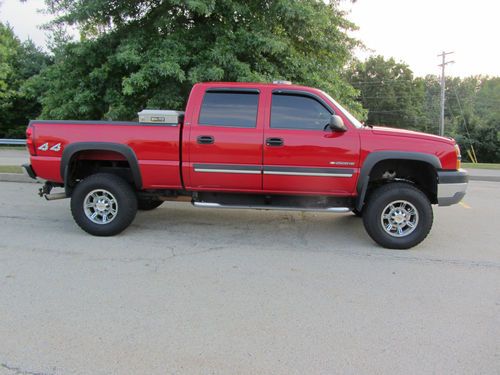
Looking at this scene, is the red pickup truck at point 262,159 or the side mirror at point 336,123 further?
the red pickup truck at point 262,159

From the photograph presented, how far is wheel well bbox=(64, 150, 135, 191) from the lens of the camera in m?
5.46

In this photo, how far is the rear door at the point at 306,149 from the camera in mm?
5059

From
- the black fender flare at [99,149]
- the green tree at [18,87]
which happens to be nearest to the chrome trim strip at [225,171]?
the black fender flare at [99,149]

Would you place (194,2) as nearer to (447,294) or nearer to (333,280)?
(333,280)

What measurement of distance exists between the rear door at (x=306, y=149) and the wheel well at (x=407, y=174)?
0.46 metres

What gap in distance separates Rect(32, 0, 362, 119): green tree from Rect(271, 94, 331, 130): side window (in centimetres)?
333

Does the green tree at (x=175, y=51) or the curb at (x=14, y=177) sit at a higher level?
the green tree at (x=175, y=51)

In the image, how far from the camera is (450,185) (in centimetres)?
503

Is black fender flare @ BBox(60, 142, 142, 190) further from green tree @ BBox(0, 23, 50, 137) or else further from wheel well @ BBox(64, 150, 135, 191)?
green tree @ BBox(0, 23, 50, 137)

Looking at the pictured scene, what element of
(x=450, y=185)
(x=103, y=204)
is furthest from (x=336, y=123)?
(x=103, y=204)

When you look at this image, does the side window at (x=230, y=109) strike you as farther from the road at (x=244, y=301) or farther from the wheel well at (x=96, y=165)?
the road at (x=244, y=301)

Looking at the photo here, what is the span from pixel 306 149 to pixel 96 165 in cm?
302

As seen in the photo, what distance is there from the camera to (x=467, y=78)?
8625cm

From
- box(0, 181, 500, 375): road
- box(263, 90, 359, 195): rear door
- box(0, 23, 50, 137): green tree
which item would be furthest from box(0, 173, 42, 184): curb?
box(0, 23, 50, 137): green tree
